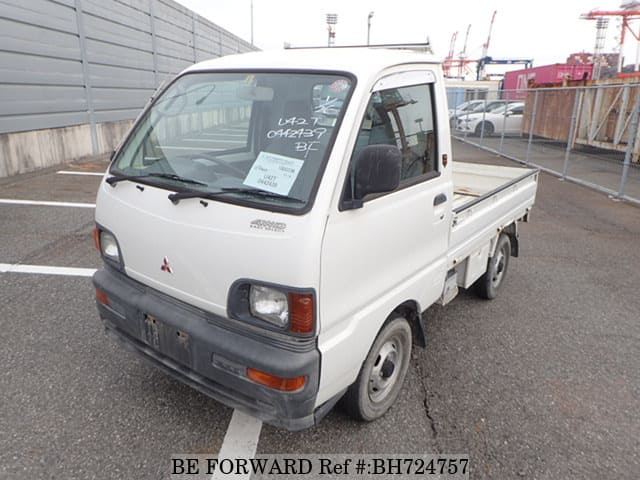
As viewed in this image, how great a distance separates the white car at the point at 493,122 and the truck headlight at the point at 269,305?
1918 cm

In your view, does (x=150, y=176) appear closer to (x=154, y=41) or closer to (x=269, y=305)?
(x=269, y=305)

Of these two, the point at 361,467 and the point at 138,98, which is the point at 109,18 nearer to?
the point at 138,98

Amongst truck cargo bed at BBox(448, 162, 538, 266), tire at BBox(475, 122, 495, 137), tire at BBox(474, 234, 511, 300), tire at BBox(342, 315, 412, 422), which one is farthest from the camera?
tire at BBox(475, 122, 495, 137)

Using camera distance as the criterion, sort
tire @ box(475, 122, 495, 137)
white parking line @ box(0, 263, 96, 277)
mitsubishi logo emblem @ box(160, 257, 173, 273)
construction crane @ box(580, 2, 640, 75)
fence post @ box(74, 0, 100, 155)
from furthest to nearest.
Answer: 1. construction crane @ box(580, 2, 640, 75)
2. tire @ box(475, 122, 495, 137)
3. fence post @ box(74, 0, 100, 155)
4. white parking line @ box(0, 263, 96, 277)
5. mitsubishi logo emblem @ box(160, 257, 173, 273)

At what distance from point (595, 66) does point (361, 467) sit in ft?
103

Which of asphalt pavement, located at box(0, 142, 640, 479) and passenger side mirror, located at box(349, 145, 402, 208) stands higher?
passenger side mirror, located at box(349, 145, 402, 208)

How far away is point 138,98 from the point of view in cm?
1364

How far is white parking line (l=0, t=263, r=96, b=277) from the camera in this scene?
4.66 m

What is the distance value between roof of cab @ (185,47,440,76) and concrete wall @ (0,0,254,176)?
24.5ft

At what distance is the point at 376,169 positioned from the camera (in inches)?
84.9

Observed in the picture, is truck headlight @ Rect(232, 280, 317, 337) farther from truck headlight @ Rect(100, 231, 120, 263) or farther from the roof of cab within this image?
the roof of cab

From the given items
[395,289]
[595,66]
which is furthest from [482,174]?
[595,66]

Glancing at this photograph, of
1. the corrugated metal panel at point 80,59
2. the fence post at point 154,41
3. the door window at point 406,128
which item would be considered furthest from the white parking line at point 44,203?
the fence post at point 154,41

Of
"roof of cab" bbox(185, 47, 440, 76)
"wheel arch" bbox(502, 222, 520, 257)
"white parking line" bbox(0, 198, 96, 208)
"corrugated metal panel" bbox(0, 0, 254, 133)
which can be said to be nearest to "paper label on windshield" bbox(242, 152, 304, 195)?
"roof of cab" bbox(185, 47, 440, 76)
